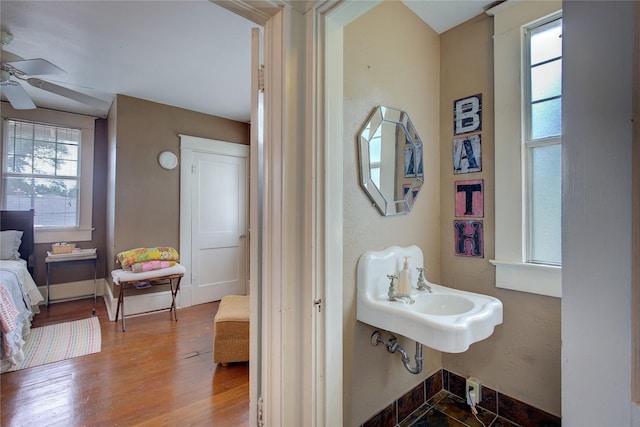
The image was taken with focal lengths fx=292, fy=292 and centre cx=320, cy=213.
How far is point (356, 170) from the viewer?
1358 millimetres

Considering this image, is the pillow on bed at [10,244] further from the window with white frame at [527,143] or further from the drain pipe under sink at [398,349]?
the window with white frame at [527,143]

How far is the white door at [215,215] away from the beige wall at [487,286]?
2.89 metres

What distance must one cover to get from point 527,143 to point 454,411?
1531mm

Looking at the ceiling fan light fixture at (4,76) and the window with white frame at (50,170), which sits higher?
the ceiling fan light fixture at (4,76)

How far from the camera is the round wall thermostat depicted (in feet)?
11.3

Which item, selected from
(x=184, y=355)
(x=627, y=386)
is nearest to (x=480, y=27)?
(x=627, y=386)

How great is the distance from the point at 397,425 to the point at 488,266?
1.00m

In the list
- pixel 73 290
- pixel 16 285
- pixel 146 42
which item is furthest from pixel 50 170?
pixel 146 42

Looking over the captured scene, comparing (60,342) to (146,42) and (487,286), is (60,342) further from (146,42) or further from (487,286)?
(487,286)

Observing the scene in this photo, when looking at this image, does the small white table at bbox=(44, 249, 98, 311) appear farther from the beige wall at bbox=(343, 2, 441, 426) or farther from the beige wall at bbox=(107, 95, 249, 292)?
the beige wall at bbox=(343, 2, 441, 426)

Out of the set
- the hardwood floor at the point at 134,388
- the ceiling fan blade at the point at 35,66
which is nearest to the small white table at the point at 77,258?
the hardwood floor at the point at 134,388

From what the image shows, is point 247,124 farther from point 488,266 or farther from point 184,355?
point 488,266

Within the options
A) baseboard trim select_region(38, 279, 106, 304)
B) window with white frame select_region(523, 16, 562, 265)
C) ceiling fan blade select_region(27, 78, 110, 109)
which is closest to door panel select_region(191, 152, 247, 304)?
ceiling fan blade select_region(27, 78, 110, 109)

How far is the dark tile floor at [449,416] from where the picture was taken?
156 centimetres
